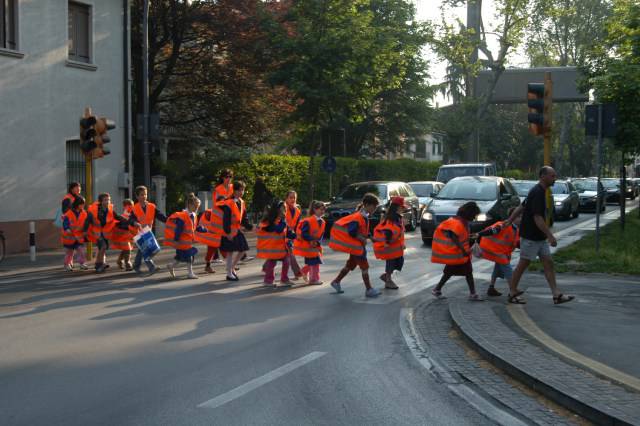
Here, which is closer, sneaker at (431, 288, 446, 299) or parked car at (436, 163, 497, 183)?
sneaker at (431, 288, 446, 299)

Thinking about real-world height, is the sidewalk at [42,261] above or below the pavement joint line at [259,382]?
below

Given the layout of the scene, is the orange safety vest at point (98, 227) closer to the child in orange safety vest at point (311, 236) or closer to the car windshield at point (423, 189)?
the child in orange safety vest at point (311, 236)

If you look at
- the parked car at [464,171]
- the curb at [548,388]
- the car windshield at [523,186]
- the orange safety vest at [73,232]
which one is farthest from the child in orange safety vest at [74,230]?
the car windshield at [523,186]

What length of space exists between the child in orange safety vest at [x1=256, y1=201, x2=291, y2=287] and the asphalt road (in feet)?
1.57

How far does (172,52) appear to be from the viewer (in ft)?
80.2

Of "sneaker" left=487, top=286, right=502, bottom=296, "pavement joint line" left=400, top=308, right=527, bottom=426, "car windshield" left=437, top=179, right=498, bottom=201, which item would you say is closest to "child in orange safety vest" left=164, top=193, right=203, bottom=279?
"sneaker" left=487, top=286, right=502, bottom=296

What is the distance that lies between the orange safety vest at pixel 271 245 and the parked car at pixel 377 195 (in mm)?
9668

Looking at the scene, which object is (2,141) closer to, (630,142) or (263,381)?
(263,381)

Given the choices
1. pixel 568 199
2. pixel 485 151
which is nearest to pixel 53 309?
pixel 568 199

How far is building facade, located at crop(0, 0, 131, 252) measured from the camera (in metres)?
17.9

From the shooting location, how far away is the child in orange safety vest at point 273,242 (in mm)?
12016

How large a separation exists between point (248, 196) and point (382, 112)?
21511 millimetres

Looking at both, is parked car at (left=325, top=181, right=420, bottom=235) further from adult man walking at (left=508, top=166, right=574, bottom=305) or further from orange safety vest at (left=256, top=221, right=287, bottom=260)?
adult man walking at (left=508, top=166, right=574, bottom=305)

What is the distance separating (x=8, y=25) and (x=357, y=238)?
11.3 m
